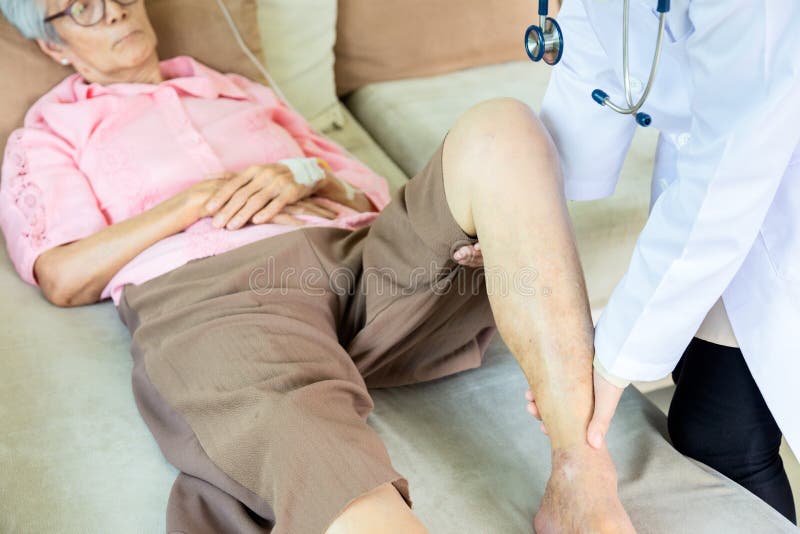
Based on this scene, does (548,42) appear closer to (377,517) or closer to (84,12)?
(377,517)

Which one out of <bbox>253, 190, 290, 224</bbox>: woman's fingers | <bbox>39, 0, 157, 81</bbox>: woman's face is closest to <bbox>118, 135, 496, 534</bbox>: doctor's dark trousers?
<bbox>253, 190, 290, 224</bbox>: woman's fingers

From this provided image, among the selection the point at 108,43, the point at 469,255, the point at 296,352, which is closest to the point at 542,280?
the point at 469,255

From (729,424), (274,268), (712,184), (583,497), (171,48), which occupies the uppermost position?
(712,184)

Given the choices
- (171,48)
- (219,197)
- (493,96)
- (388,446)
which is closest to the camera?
(388,446)

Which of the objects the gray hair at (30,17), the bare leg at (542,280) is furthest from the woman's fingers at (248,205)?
the gray hair at (30,17)

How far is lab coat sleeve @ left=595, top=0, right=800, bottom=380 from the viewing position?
79 cm

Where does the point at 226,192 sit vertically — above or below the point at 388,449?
above

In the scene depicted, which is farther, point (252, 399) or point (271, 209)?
point (271, 209)

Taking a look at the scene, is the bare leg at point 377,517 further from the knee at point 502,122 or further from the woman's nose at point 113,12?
the woman's nose at point 113,12

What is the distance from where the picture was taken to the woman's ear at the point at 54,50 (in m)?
1.52

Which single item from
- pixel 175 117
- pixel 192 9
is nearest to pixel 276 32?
pixel 192 9

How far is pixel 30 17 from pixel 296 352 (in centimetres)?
85

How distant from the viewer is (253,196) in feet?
4.49

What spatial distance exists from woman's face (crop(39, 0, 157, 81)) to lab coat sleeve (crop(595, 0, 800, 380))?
39.8 inches
